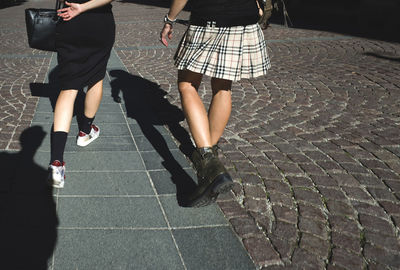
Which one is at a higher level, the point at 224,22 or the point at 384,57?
the point at 224,22

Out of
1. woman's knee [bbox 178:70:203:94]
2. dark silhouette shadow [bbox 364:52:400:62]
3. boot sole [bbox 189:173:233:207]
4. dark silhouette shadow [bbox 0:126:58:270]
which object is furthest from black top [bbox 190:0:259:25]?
dark silhouette shadow [bbox 364:52:400:62]

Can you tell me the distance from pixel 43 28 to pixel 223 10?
55.6 inches

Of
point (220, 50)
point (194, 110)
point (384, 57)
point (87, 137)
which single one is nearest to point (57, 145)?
point (87, 137)

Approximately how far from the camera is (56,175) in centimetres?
270

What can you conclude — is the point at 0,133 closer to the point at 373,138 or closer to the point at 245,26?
the point at 245,26

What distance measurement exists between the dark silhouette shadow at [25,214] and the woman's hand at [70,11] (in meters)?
1.17

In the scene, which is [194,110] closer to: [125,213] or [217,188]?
[217,188]

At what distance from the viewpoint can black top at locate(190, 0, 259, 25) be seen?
2266mm

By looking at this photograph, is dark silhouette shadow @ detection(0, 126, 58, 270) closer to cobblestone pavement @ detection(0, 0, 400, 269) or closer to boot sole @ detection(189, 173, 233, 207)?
cobblestone pavement @ detection(0, 0, 400, 269)

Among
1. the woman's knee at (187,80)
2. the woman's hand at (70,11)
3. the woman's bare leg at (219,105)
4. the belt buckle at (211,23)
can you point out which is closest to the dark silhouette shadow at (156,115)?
the woman's bare leg at (219,105)

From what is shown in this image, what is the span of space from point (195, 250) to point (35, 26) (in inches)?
78.8

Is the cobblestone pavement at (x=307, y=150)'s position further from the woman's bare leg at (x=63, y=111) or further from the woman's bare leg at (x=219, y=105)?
the woman's bare leg at (x=63, y=111)

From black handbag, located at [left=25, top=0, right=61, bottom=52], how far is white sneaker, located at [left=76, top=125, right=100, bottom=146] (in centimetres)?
87

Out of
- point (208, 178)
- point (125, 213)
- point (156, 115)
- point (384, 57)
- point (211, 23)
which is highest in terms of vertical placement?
point (211, 23)
